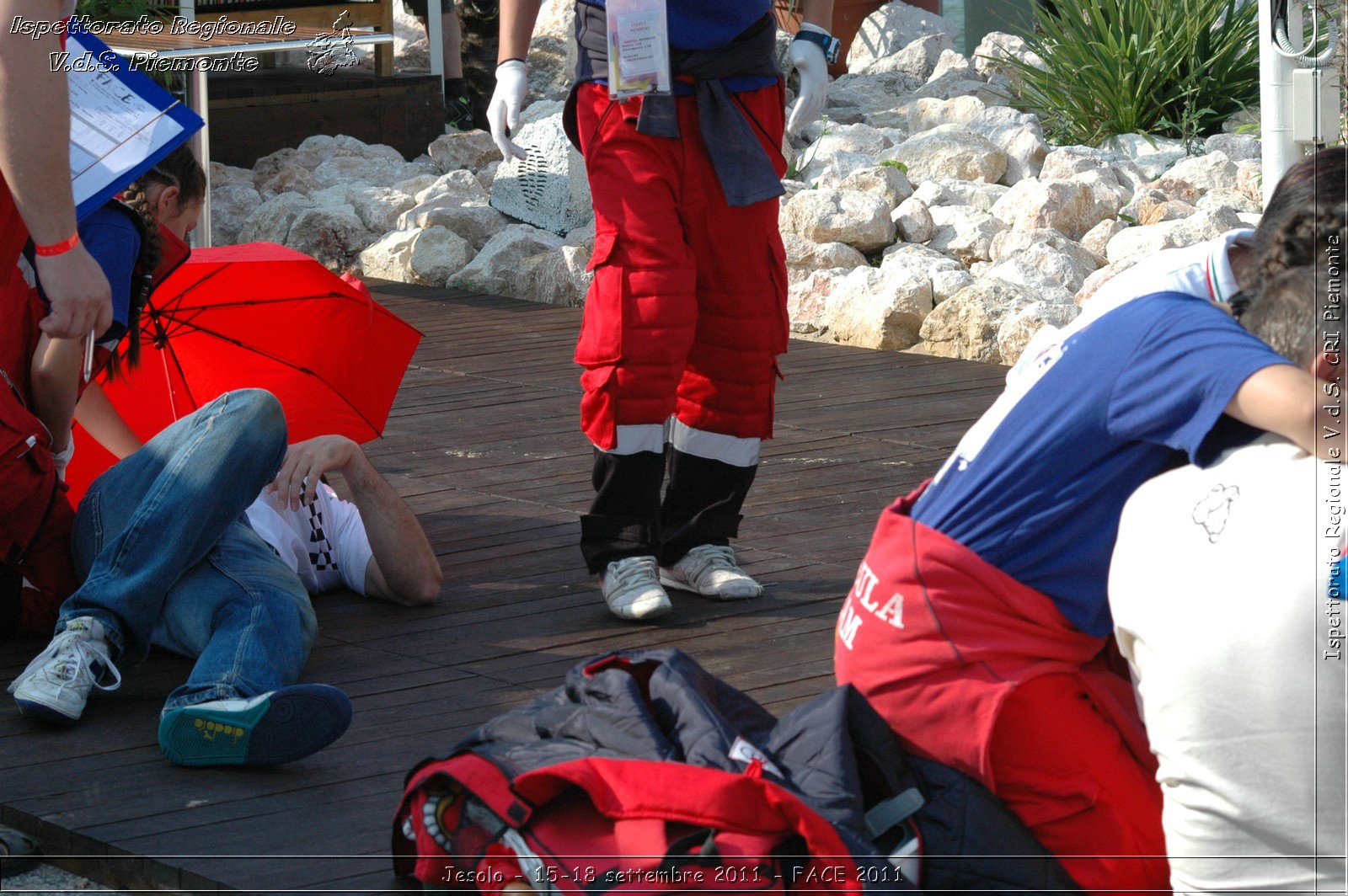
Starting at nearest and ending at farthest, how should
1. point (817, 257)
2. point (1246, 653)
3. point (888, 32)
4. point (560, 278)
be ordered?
point (1246, 653) < point (817, 257) < point (560, 278) < point (888, 32)

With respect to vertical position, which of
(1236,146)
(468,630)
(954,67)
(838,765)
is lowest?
(468,630)

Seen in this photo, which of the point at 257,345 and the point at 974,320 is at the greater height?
the point at 257,345

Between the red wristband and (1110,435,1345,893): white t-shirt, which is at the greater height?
the red wristband

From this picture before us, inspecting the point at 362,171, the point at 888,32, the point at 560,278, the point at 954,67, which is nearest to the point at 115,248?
the point at 560,278

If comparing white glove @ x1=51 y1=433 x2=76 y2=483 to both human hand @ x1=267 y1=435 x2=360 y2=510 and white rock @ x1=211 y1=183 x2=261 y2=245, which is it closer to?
human hand @ x1=267 y1=435 x2=360 y2=510

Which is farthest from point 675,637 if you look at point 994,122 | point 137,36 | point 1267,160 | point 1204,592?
point 994,122

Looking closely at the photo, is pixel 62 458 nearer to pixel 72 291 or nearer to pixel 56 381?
pixel 56 381

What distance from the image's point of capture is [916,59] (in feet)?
37.9

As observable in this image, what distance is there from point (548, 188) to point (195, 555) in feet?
17.3

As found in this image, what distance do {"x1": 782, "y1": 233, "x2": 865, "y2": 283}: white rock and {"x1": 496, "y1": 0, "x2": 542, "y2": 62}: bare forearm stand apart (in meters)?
3.17

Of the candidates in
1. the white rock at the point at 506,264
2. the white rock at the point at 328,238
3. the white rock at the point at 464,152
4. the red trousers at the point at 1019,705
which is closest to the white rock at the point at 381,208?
the white rock at the point at 328,238

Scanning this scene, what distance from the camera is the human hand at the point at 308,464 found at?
3094 mm

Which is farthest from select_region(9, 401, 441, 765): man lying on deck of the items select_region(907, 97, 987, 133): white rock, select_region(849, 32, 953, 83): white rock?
select_region(849, 32, 953, 83): white rock

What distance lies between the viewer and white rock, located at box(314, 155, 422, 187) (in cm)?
910
